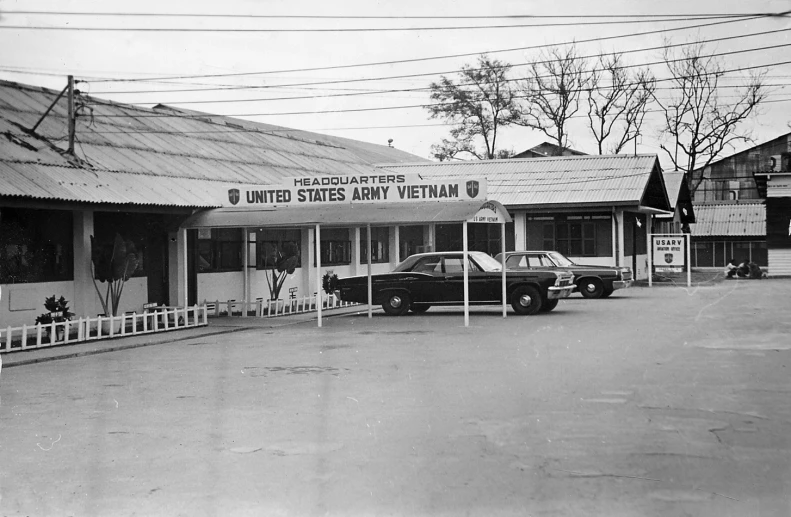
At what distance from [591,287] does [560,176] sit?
1397 centimetres

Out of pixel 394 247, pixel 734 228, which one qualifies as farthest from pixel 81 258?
pixel 734 228

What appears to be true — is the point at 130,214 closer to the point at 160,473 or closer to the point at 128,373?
the point at 128,373

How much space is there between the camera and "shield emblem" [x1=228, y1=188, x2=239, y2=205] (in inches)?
875

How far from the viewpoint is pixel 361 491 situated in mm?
6395

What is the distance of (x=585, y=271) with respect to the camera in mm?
28969

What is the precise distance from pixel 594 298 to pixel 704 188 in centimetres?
5257

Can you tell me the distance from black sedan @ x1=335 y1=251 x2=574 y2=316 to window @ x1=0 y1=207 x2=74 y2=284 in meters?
7.50

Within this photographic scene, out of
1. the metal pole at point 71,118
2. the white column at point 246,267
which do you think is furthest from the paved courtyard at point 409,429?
the white column at point 246,267

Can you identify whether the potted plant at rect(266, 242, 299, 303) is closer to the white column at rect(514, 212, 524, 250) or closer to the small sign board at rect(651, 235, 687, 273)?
the small sign board at rect(651, 235, 687, 273)

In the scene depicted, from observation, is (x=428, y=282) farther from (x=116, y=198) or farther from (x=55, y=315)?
(x=55, y=315)

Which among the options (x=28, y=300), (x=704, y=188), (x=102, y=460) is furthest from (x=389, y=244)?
(x=704, y=188)

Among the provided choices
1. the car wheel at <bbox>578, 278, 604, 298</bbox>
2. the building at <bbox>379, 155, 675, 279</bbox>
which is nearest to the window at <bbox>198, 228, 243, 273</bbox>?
the car wheel at <bbox>578, 278, 604, 298</bbox>

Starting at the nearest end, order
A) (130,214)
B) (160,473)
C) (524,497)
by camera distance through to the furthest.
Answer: (524,497) → (160,473) → (130,214)

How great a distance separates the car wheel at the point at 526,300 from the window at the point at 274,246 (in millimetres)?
6656
